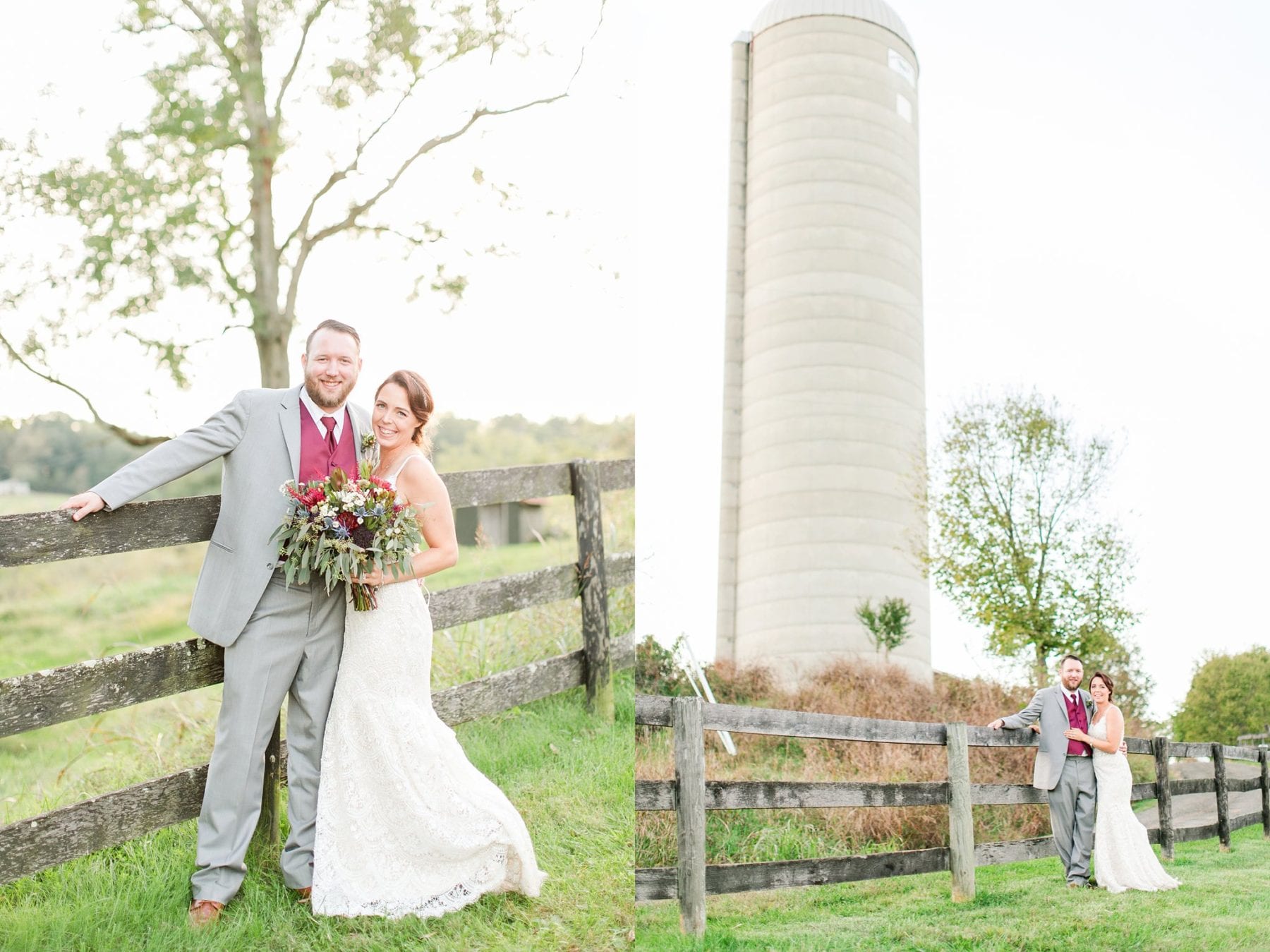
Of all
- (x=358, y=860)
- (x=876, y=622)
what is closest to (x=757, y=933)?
(x=358, y=860)

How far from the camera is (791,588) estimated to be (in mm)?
6543

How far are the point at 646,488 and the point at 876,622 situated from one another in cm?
158

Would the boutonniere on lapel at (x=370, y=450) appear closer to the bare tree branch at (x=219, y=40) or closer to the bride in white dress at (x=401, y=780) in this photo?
the bride in white dress at (x=401, y=780)

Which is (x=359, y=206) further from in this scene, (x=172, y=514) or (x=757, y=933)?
(x=757, y=933)

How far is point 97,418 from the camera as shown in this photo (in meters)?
3.64

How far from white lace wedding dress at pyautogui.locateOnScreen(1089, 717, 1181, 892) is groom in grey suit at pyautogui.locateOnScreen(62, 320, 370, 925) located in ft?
11.3

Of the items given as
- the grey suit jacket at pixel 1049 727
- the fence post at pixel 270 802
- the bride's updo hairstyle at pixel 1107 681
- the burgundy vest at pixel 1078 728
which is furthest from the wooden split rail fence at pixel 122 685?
the bride's updo hairstyle at pixel 1107 681

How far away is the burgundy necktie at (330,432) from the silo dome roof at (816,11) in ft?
16.2

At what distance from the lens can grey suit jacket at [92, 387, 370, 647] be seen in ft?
10.4

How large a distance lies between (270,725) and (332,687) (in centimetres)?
21

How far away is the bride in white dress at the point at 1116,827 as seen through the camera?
473cm

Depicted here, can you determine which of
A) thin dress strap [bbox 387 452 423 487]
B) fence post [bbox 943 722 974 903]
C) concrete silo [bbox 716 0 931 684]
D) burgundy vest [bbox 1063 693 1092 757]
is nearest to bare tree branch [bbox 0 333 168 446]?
thin dress strap [bbox 387 452 423 487]

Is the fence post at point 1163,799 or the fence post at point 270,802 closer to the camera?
the fence post at point 270,802

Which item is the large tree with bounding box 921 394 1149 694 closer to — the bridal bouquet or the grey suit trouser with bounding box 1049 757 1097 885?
the grey suit trouser with bounding box 1049 757 1097 885
